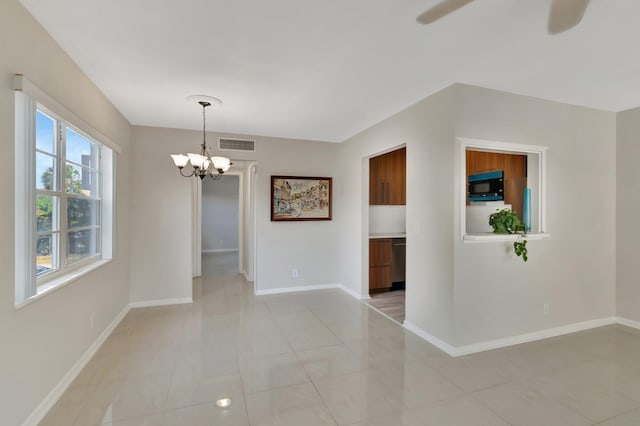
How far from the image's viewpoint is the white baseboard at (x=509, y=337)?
282 cm

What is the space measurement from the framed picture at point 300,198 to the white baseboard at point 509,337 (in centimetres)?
233

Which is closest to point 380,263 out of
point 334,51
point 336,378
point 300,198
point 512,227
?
point 300,198

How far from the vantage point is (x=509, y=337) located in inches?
118

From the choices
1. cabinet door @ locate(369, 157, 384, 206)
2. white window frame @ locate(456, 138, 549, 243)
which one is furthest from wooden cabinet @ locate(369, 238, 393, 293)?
white window frame @ locate(456, 138, 549, 243)

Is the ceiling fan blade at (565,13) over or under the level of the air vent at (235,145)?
under

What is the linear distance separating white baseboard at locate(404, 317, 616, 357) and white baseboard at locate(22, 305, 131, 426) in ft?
10.1

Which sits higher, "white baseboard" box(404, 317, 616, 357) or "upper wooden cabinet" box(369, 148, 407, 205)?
"upper wooden cabinet" box(369, 148, 407, 205)

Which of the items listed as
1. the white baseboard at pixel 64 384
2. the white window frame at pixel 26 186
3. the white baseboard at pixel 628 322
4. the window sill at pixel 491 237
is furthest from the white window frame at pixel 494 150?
the white baseboard at pixel 64 384

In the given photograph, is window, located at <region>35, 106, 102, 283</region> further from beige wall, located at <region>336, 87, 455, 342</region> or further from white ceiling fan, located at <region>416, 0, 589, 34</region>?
beige wall, located at <region>336, 87, 455, 342</region>

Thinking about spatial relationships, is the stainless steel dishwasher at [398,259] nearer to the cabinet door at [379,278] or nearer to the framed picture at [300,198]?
the cabinet door at [379,278]

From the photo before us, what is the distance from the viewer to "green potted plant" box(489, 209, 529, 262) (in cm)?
290

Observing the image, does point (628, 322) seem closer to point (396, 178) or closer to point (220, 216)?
point (396, 178)

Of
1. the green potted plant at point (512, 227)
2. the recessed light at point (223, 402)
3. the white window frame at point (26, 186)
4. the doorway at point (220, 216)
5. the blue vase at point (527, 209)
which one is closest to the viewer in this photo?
the white window frame at point (26, 186)

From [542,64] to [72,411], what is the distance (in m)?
4.25
